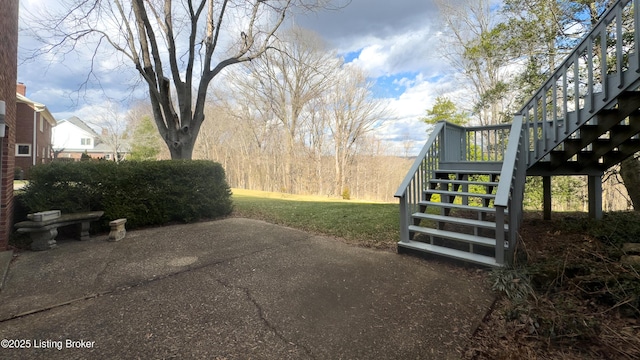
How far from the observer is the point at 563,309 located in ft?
7.45

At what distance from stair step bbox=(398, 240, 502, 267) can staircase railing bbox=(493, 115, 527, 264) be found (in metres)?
0.11

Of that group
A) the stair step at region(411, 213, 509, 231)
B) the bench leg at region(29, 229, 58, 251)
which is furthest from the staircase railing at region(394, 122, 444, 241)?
the bench leg at region(29, 229, 58, 251)

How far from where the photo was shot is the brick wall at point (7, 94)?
3.87 metres

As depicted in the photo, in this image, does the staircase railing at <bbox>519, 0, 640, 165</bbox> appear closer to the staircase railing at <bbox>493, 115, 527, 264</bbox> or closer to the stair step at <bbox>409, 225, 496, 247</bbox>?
the staircase railing at <bbox>493, 115, 527, 264</bbox>

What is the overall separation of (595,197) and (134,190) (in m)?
8.47

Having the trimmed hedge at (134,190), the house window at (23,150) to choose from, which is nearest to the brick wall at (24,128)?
the house window at (23,150)

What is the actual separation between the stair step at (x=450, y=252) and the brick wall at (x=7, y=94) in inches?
227

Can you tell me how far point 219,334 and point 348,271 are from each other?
1.62m

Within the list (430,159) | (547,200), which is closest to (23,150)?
(430,159)

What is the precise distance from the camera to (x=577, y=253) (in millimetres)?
3059

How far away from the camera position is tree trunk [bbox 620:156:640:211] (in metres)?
5.84

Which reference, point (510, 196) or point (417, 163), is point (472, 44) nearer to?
point (417, 163)

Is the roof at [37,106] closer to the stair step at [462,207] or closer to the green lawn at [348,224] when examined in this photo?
the green lawn at [348,224]

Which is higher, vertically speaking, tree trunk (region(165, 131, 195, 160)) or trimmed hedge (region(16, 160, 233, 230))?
tree trunk (region(165, 131, 195, 160))
